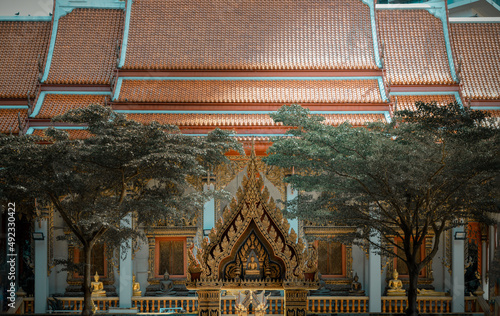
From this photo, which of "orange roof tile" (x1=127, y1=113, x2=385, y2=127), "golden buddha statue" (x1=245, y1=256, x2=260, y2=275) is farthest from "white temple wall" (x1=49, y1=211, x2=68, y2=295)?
"golden buddha statue" (x1=245, y1=256, x2=260, y2=275)

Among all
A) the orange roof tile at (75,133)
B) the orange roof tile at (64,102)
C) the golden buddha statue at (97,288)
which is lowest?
the golden buddha statue at (97,288)

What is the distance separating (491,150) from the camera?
13555 millimetres

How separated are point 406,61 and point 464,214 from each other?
30.8ft

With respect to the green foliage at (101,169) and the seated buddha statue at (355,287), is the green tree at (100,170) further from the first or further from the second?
the seated buddha statue at (355,287)

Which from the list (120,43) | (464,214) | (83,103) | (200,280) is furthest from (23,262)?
(464,214)

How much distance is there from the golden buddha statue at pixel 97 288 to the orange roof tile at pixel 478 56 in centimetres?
1290

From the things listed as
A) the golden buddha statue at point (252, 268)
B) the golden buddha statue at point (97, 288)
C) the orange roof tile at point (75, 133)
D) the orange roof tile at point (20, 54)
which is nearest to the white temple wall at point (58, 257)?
the golden buddha statue at point (97, 288)

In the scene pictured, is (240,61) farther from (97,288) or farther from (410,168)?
(410,168)

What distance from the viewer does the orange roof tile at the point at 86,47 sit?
73.7 ft

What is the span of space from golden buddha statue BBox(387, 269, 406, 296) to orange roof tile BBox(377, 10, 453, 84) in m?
6.24

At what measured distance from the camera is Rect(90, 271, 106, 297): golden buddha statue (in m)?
20.3

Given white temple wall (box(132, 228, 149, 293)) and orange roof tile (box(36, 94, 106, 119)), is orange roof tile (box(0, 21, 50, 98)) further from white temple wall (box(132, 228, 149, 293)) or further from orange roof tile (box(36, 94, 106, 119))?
white temple wall (box(132, 228, 149, 293))

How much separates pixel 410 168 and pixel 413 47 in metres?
10.6

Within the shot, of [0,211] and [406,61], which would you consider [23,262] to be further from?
[406,61]
